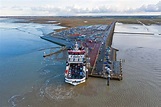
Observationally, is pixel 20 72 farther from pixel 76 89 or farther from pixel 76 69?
pixel 76 89

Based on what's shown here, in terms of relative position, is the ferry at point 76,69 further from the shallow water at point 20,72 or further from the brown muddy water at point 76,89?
the shallow water at point 20,72

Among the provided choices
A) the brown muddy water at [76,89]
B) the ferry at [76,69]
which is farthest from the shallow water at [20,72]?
the ferry at [76,69]

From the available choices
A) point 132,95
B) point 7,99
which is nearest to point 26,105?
point 7,99

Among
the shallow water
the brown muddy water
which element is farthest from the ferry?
the shallow water

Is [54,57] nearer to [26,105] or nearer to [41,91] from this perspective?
[41,91]

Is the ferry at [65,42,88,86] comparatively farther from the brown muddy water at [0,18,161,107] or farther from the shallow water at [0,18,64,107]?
the shallow water at [0,18,64,107]

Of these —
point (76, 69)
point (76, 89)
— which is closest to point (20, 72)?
point (76, 69)

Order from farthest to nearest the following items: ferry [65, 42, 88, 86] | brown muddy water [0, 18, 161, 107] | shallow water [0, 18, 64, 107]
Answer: ferry [65, 42, 88, 86]
shallow water [0, 18, 64, 107]
brown muddy water [0, 18, 161, 107]

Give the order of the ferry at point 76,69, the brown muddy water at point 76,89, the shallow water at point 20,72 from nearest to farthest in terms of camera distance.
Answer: the brown muddy water at point 76,89 < the shallow water at point 20,72 < the ferry at point 76,69
